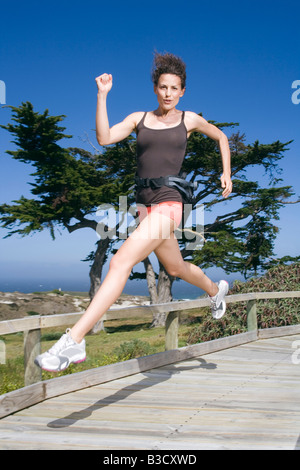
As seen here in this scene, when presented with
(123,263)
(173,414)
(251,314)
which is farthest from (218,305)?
(251,314)

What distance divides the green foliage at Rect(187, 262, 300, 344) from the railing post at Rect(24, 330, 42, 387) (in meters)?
6.41

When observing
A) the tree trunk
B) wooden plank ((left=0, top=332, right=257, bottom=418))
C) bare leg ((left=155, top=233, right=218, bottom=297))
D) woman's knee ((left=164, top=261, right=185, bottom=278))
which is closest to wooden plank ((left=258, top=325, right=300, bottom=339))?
wooden plank ((left=0, top=332, right=257, bottom=418))

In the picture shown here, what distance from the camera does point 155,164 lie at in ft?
10.4

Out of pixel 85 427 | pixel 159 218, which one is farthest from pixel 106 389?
pixel 159 218

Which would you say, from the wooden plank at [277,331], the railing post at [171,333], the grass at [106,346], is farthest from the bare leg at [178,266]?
the wooden plank at [277,331]

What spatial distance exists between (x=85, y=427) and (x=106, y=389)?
1.03 m

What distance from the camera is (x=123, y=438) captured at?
2.86m

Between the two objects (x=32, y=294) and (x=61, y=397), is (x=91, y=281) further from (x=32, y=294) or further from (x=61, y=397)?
(x=61, y=397)

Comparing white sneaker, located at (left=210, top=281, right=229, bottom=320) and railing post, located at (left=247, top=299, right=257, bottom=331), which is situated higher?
white sneaker, located at (left=210, top=281, right=229, bottom=320)

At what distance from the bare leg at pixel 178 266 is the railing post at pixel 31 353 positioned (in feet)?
3.81

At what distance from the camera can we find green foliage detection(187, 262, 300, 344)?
938 cm

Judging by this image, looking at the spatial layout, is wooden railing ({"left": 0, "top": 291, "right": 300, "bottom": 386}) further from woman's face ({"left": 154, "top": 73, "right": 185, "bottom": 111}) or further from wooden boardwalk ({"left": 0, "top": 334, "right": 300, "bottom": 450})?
woman's face ({"left": 154, "top": 73, "right": 185, "bottom": 111})

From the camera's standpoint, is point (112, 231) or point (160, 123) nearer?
point (160, 123)

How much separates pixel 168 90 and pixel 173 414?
7.37ft
